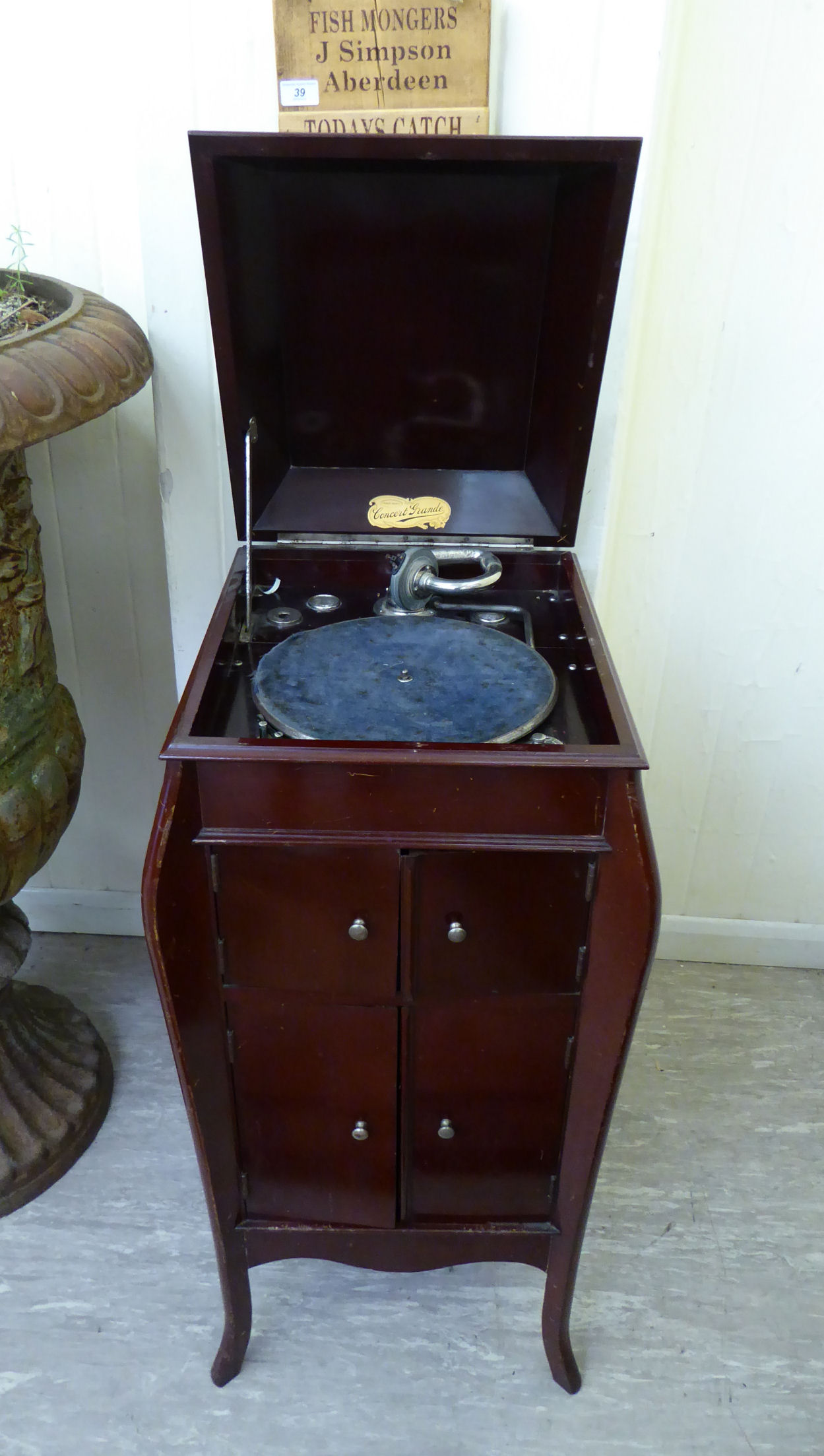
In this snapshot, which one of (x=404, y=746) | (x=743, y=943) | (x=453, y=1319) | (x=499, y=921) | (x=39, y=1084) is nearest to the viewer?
(x=404, y=746)

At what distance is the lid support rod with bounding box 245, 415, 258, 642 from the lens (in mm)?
1186

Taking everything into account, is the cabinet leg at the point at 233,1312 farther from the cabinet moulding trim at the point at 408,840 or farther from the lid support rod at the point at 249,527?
the lid support rod at the point at 249,527

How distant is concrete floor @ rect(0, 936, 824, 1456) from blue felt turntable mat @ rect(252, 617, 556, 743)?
90cm

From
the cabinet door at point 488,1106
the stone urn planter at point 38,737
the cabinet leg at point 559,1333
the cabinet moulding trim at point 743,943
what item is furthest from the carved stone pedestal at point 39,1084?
the cabinet moulding trim at point 743,943

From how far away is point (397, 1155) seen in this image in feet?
3.91

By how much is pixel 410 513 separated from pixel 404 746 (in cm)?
50

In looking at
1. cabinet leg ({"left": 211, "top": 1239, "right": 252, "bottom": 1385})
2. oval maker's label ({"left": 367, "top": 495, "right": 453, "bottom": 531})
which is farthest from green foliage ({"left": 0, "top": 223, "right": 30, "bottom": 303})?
cabinet leg ({"left": 211, "top": 1239, "right": 252, "bottom": 1385})

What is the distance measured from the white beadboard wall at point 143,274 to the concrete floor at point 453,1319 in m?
0.62

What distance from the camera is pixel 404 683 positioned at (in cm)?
109

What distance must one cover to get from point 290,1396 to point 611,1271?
47 centimetres

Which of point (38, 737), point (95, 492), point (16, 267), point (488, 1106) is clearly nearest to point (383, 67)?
point (16, 267)

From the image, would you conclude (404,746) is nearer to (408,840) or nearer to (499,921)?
(408,840)


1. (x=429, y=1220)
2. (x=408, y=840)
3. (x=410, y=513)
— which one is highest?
(x=410, y=513)

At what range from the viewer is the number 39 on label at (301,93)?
1.17 m
